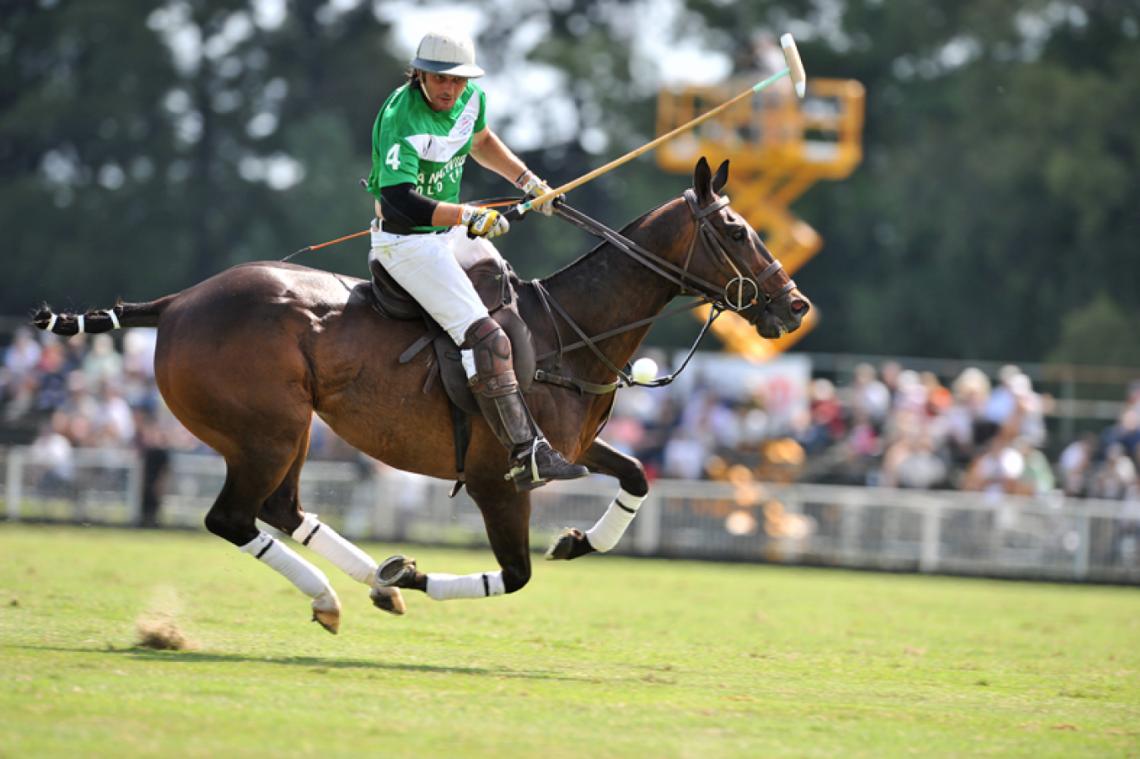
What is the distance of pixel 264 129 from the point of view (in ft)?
145

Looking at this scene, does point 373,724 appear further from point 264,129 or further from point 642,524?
point 264,129

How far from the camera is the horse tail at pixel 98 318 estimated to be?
8.70m

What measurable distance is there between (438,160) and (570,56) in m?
37.9

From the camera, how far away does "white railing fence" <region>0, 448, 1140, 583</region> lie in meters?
17.6

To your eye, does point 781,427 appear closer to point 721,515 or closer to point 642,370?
point 721,515

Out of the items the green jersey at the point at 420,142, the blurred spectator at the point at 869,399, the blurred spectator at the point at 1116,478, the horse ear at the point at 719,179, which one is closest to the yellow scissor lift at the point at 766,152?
the blurred spectator at the point at 869,399

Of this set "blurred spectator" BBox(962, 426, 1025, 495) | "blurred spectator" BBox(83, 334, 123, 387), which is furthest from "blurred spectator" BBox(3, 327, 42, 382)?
"blurred spectator" BBox(962, 426, 1025, 495)

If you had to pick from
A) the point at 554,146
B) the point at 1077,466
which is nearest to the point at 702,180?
the point at 1077,466

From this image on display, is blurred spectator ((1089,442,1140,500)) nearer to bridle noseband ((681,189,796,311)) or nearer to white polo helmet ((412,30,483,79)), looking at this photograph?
bridle noseband ((681,189,796,311))

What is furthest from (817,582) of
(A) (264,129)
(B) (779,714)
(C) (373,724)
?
(A) (264,129)

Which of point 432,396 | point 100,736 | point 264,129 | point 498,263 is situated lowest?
point 100,736

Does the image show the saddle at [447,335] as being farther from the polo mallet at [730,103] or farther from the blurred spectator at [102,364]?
the blurred spectator at [102,364]

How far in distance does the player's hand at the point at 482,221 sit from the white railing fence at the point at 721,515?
961 centimetres

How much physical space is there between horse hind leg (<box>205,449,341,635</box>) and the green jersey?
4.73 feet
